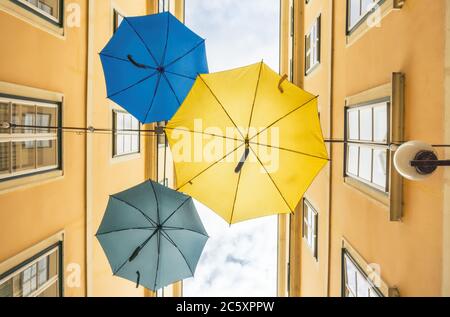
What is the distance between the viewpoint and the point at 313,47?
8.70 metres

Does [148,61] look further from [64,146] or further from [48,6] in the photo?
[64,146]

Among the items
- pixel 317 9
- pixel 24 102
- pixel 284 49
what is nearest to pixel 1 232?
pixel 24 102

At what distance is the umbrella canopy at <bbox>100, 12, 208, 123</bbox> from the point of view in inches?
213

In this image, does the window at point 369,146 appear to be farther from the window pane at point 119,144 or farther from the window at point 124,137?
the window pane at point 119,144

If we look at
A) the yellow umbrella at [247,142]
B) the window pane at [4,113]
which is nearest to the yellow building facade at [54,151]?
the window pane at [4,113]

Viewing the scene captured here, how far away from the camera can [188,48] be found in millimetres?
5812

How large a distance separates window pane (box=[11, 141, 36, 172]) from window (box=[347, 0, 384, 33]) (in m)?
5.70

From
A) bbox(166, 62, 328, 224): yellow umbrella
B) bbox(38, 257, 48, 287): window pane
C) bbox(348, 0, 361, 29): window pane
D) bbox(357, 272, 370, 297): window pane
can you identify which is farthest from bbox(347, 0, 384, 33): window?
bbox(38, 257, 48, 287): window pane

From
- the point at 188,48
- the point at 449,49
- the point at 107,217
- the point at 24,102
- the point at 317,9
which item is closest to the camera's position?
the point at 449,49

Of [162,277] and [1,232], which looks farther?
[162,277]

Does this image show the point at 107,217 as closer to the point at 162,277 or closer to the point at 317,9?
the point at 162,277

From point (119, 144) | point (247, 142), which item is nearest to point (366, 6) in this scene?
point (247, 142)

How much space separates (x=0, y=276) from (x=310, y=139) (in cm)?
461

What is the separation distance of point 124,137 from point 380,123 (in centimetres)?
627
